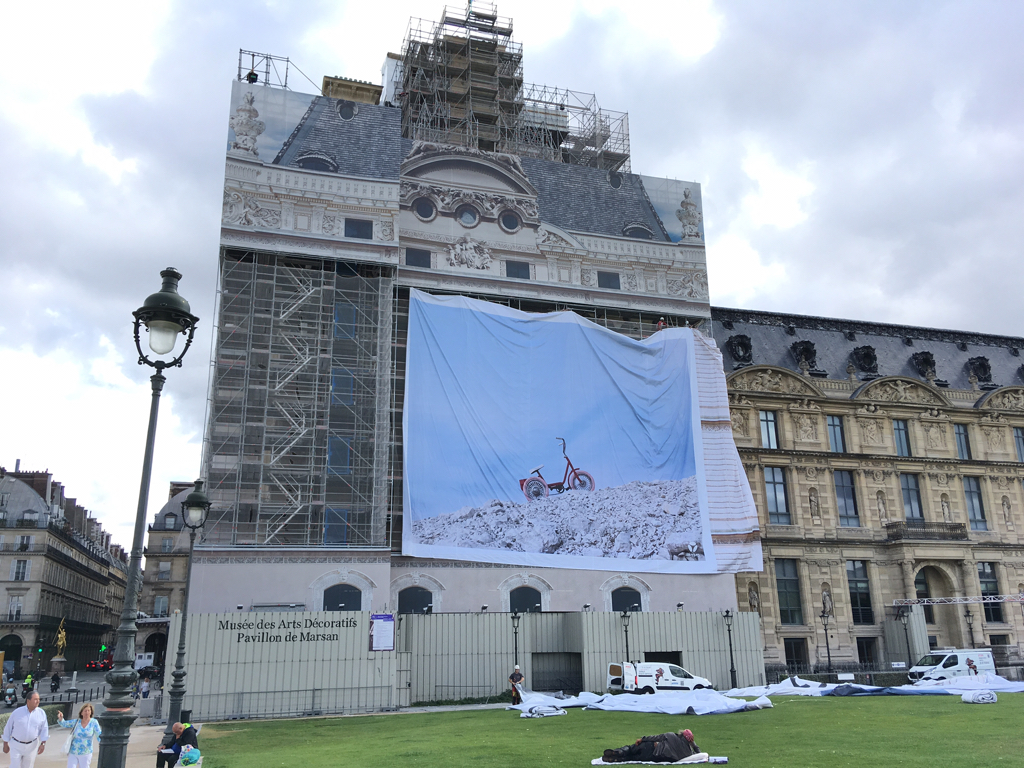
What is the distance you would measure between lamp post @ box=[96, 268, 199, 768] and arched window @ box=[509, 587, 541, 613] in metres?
29.0

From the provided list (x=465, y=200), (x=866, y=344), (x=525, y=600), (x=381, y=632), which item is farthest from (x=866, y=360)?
(x=381, y=632)

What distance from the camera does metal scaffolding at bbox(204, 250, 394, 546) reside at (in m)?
36.4

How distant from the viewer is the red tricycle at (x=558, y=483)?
40.3 m

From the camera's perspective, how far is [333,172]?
4166 centimetres

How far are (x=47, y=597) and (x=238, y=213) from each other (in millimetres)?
48611

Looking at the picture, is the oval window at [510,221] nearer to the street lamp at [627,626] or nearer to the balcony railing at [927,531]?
the street lamp at [627,626]

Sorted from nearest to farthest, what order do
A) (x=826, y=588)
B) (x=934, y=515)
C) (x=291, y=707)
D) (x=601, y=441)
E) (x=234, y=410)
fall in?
(x=291, y=707)
(x=234, y=410)
(x=601, y=441)
(x=826, y=588)
(x=934, y=515)

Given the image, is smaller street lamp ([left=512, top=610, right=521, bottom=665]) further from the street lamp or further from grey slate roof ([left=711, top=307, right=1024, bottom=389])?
grey slate roof ([left=711, top=307, right=1024, bottom=389])

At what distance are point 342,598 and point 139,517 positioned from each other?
1026 inches

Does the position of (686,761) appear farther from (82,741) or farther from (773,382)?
(773,382)

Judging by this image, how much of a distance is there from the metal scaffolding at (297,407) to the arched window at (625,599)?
11.4 metres

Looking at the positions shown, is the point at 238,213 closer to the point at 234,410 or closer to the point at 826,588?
the point at 234,410

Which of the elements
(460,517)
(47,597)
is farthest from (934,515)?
(47,597)

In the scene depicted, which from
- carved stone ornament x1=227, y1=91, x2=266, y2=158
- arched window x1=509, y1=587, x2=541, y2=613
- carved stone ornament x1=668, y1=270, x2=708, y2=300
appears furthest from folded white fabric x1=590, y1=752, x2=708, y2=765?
carved stone ornament x1=668, y1=270, x2=708, y2=300
